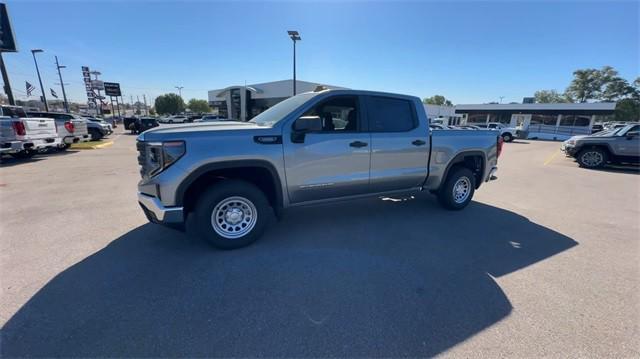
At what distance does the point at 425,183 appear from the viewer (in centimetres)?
477

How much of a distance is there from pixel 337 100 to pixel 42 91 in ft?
172

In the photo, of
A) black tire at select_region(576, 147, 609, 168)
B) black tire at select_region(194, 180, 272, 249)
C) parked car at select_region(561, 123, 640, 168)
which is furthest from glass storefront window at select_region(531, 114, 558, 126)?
black tire at select_region(194, 180, 272, 249)

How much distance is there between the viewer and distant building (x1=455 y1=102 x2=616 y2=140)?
34188 mm

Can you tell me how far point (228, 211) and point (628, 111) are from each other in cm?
9523

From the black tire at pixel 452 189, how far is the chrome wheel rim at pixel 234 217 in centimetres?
348

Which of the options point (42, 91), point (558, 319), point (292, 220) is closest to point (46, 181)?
point (292, 220)

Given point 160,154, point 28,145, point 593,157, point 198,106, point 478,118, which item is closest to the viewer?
point 160,154

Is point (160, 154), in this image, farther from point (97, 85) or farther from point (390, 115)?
point (97, 85)

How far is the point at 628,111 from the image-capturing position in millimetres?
63812

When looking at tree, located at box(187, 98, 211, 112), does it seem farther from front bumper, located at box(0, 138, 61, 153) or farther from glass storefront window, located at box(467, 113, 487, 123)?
front bumper, located at box(0, 138, 61, 153)

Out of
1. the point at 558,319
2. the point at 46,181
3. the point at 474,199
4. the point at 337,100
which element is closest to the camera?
Answer: the point at 558,319

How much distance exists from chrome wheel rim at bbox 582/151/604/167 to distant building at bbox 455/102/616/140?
24333mm

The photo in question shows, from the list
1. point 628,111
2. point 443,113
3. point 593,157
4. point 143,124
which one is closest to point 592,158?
point 593,157

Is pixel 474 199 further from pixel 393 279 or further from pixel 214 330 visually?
pixel 214 330
